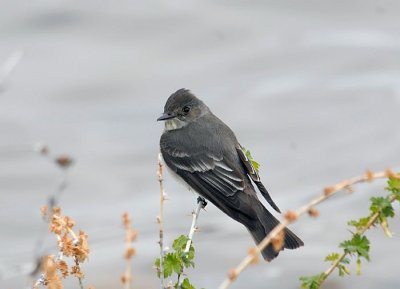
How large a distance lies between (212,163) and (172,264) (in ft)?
8.95

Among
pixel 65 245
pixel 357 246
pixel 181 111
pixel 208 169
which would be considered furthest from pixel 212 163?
pixel 357 246

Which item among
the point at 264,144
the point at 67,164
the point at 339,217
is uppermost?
the point at 264,144

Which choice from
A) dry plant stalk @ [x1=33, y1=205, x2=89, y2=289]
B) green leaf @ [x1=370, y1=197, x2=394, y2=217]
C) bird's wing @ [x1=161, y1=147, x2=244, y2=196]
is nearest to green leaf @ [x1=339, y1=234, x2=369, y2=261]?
green leaf @ [x1=370, y1=197, x2=394, y2=217]

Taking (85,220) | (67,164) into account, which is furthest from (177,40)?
(67,164)

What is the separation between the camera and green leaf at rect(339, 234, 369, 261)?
3715 millimetres

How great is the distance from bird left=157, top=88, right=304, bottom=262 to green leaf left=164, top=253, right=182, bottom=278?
1848mm

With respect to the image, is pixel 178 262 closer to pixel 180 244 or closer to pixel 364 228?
pixel 180 244

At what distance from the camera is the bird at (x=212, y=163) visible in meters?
6.32

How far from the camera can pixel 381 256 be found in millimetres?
8633

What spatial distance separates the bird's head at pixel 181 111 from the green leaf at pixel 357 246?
3786mm

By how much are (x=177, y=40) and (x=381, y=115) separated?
2510 millimetres

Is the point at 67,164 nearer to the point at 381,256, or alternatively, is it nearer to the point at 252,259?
the point at 252,259

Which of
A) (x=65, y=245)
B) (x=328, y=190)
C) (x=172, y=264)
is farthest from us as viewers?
(x=172, y=264)

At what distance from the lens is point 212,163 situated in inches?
268
